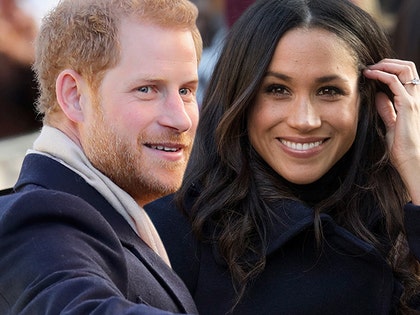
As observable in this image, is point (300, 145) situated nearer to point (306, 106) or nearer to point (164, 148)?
point (306, 106)

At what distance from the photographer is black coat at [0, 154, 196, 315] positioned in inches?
68.5

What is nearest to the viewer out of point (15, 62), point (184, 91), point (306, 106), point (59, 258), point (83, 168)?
point (59, 258)

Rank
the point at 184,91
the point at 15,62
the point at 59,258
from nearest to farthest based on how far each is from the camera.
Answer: the point at 59,258, the point at 184,91, the point at 15,62

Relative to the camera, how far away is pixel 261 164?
319cm

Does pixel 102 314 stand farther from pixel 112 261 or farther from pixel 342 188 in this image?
pixel 342 188

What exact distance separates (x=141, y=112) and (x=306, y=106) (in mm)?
941

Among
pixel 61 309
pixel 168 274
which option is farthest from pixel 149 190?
pixel 61 309

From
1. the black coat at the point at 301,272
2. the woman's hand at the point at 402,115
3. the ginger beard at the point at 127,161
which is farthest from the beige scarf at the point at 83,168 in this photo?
Result: the woman's hand at the point at 402,115

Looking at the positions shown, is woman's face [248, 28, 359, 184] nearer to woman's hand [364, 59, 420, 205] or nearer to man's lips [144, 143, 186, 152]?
woman's hand [364, 59, 420, 205]

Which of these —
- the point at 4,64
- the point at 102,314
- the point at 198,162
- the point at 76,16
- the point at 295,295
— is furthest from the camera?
the point at 4,64

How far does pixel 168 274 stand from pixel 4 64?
2.59 metres

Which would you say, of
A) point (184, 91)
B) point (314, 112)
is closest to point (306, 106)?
point (314, 112)

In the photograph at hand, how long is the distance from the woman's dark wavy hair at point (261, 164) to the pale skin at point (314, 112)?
0.04m

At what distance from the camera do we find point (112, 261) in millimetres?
1969
